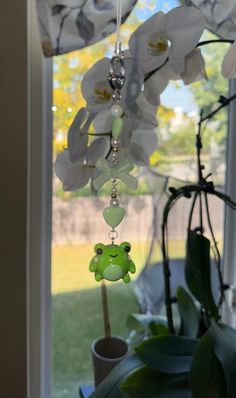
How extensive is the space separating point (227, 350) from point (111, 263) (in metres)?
0.24

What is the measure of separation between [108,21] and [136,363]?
2.18ft

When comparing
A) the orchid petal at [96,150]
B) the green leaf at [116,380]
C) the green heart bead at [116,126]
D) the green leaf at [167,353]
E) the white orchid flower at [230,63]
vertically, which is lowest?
the green leaf at [116,380]

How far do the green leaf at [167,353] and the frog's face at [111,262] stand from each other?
20 centimetres

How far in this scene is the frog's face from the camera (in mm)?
686

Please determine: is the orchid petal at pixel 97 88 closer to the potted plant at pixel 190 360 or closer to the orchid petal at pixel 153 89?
the orchid petal at pixel 153 89

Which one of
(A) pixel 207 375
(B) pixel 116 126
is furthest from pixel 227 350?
(B) pixel 116 126

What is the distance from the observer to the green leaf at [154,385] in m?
0.79

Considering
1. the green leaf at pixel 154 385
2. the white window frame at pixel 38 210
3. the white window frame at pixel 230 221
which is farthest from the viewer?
the white window frame at pixel 230 221

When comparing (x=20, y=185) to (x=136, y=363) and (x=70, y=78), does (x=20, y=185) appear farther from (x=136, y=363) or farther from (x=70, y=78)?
(x=136, y=363)

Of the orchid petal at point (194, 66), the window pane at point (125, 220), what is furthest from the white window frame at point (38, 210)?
the orchid petal at point (194, 66)

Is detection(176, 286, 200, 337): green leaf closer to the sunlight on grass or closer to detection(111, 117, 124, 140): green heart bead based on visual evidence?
the sunlight on grass

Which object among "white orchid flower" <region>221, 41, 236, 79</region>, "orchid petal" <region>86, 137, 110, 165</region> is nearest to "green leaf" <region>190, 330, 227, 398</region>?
"orchid petal" <region>86, 137, 110, 165</region>

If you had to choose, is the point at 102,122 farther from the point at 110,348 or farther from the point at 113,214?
the point at 110,348

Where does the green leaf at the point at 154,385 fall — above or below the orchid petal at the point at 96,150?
below
